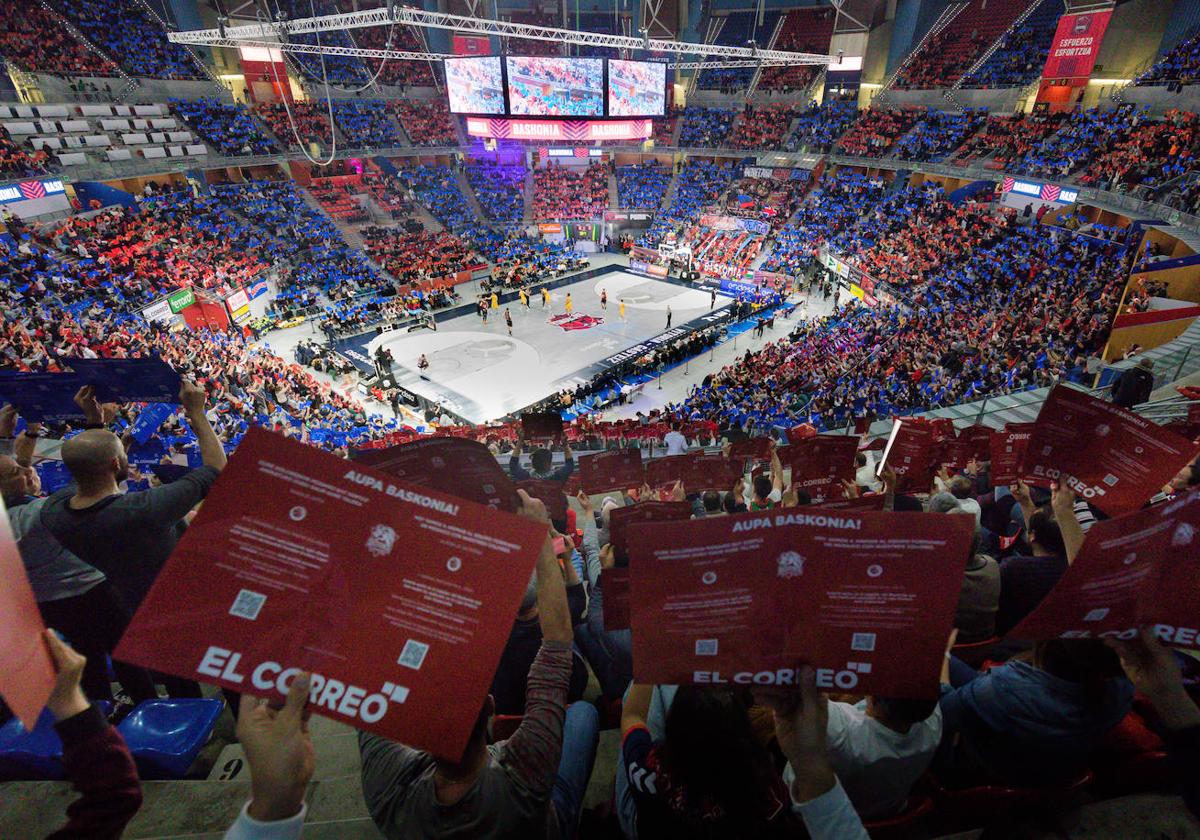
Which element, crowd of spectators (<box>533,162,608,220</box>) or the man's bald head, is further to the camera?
crowd of spectators (<box>533,162,608,220</box>)

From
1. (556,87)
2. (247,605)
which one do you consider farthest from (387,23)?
(247,605)

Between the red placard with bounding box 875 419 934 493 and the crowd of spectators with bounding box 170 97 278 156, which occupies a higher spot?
the crowd of spectators with bounding box 170 97 278 156

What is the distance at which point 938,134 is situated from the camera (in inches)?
1283

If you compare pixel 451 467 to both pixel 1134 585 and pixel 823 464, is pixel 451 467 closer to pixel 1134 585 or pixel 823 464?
pixel 1134 585

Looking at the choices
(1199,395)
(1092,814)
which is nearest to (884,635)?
(1092,814)

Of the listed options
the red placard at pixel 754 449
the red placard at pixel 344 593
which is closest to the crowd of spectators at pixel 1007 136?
the red placard at pixel 754 449

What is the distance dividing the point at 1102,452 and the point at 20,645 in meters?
5.38

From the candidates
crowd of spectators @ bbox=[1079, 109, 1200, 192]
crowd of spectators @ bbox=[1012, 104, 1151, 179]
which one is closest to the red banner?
crowd of spectators @ bbox=[1012, 104, 1151, 179]

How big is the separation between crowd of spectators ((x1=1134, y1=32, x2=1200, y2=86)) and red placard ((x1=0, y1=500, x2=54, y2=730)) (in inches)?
1335

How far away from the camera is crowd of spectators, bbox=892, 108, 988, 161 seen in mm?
31562

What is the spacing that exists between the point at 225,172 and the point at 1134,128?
46436mm

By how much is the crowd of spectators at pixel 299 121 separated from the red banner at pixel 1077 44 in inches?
1585

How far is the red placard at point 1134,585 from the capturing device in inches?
80.7

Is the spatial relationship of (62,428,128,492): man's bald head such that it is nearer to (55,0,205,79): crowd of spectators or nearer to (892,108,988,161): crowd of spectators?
(892,108,988,161): crowd of spectators
